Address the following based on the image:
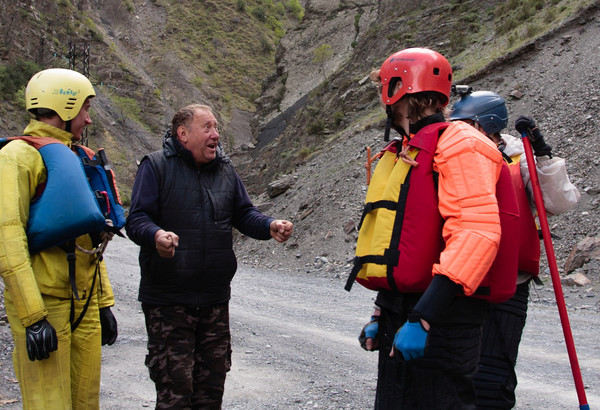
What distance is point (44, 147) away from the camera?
323 cm

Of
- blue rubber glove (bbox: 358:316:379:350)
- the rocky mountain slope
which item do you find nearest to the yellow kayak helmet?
blue rubber glove (bbox: 358:316:379:350)

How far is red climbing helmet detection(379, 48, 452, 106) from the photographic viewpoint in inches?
107

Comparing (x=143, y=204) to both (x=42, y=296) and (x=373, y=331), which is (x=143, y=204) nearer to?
(x=42, y=296)

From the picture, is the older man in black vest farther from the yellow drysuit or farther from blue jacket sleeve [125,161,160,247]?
the yellow drysuit

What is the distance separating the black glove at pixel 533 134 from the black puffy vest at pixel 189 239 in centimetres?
178

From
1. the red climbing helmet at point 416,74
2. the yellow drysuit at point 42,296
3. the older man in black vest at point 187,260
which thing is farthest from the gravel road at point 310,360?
the red climbing helmet at point 416,74

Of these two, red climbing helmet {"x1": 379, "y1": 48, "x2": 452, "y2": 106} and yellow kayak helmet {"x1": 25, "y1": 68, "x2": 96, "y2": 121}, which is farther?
yellow kayak helmet {"x1": 25, "y1": 68, "x2": 96, "y2": 121}

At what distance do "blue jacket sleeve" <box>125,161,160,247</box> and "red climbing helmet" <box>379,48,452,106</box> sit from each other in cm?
154

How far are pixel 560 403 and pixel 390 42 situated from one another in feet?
93.6

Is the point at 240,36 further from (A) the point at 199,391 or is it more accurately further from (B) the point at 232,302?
(A) the point at 199,391

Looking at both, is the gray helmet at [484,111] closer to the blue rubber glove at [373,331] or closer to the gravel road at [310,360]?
the blue rubber glove at [373,331]

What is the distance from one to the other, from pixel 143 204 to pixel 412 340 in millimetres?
1903

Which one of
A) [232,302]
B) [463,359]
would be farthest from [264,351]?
[463,359]

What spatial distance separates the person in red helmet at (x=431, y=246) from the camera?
2.38 m
